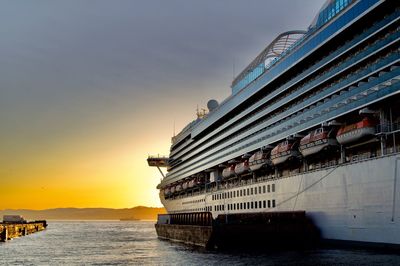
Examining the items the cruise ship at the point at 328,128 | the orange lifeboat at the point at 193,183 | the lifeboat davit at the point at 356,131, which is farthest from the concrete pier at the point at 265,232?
the orange lifeboat at the point at 193,183

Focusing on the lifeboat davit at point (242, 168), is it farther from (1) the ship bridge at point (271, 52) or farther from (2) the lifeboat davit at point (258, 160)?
(1) the ship bridge at point (271, 52)

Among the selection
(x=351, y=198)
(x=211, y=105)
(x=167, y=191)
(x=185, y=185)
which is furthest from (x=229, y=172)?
(x=167, y=191)

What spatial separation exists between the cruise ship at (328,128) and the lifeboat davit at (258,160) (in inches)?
5.3

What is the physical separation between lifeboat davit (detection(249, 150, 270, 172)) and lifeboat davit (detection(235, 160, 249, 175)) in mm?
3411

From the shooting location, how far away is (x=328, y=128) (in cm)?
4725

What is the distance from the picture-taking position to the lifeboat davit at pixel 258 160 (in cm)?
6100

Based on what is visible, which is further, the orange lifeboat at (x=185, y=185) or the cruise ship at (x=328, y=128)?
the orange lifeboat at (x=185, y=185)

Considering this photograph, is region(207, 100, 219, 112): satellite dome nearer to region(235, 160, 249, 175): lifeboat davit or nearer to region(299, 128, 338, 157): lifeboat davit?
region(235, 160, 249, 175): lifeboat davit

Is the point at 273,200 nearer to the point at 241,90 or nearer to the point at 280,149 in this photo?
the point at 280,149

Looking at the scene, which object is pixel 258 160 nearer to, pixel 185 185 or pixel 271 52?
pixel 271 52

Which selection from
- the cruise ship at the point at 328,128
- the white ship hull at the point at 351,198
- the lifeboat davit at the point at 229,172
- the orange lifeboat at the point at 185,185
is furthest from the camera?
the orange lifeboat at the point at 185,185

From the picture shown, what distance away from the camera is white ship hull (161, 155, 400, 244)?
36688 mm

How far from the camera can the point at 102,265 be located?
136 ft

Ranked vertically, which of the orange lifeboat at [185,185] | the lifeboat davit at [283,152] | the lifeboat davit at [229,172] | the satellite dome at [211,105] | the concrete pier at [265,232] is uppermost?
the satellite dome at [211,105]
